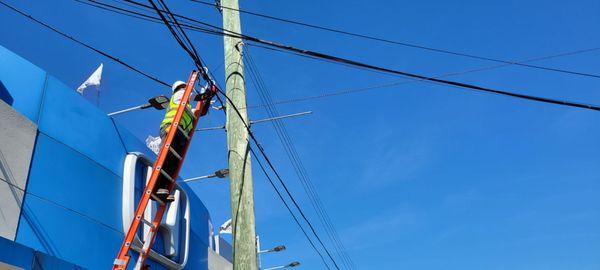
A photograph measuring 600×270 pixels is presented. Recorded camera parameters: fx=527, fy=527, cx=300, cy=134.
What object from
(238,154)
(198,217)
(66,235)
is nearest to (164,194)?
(238,154)

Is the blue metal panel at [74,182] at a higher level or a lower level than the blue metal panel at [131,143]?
lower

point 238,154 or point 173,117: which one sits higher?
point 173,117

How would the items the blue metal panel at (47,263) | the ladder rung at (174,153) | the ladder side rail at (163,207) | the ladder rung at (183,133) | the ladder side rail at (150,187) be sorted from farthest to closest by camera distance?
the blue metal panel at (47,263)
the ladder rung at (183,133)
the ladder rung at (174,153)
the ladder side rail at (163,207)
the ladder side rail at (150,187)

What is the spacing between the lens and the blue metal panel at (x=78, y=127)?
9055mm

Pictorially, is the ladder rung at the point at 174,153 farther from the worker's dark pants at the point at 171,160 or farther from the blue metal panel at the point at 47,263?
the blue metal panel at the point at 47,263

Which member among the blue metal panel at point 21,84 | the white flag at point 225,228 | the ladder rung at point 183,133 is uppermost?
the white flag at point 225,228

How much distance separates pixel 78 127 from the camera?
9.65 m

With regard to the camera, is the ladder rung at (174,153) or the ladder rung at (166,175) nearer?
the ladder rung at (166,175)

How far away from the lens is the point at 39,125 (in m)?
8.70

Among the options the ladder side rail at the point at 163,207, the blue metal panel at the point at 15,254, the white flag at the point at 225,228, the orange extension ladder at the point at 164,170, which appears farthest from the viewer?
the white flag at the point at 225,228

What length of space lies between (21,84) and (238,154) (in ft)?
13.8

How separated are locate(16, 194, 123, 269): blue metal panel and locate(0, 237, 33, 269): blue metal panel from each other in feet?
3.33

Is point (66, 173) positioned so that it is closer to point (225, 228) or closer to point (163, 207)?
point (163, 207)

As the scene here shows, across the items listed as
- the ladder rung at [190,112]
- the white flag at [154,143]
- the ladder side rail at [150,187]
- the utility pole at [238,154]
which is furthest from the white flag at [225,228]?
the ladder side rail at [150,187]
